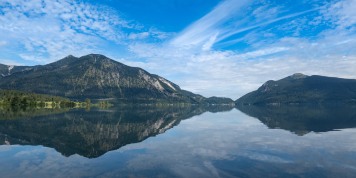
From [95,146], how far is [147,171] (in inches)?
835

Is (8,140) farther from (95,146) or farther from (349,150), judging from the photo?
(349,150)

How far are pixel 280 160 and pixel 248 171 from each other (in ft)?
25.5

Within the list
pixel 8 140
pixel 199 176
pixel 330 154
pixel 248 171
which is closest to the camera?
pixel 199 176

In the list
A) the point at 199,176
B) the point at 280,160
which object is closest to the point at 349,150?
the point at 280,160

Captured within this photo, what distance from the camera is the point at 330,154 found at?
3938 centimetres

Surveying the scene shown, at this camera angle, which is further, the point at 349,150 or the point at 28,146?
the point at 28,146

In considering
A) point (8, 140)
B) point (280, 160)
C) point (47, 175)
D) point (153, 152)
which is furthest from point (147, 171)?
point (8, 140)

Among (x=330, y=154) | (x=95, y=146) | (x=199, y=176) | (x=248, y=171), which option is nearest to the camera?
(x=199, y=176)

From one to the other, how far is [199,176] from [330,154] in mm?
22114

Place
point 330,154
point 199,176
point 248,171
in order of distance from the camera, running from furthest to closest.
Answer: point 330,154, point 248,171, point 199,176

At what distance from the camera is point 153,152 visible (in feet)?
141

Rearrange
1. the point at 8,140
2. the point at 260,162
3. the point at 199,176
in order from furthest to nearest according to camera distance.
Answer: the point at 8,140
the point at 260,162
the point at 199,176

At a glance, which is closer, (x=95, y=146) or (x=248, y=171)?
(x=248, y=171)

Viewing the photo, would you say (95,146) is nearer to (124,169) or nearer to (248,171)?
(124,169)
